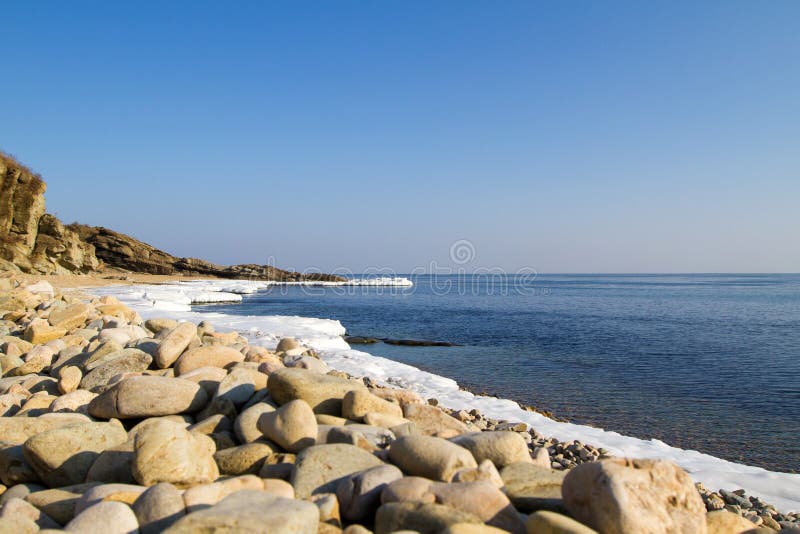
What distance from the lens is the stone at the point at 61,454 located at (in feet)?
14.5

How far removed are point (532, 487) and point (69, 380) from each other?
5.98 metres

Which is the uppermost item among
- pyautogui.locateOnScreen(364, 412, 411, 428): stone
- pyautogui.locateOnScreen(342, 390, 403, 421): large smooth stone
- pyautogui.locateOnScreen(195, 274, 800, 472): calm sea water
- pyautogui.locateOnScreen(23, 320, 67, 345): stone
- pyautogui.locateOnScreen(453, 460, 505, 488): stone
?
pyautogui.locateOnScreen(23, 320, 67, 345): stone

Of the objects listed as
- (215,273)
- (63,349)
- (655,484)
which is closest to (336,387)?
(655,484)

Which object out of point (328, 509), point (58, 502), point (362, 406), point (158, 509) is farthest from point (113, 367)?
point (328, 509)

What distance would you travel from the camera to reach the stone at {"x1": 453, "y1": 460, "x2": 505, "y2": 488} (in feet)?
12.7

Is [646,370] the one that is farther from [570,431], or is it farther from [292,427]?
[292,427]

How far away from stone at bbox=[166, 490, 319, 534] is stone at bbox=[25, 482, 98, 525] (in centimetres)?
134

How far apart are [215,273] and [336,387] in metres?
95.1

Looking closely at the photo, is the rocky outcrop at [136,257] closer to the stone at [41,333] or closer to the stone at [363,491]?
the stone at [41,333]

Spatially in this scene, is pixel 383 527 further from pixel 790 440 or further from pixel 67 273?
pixel 67 273

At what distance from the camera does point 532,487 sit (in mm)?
3975

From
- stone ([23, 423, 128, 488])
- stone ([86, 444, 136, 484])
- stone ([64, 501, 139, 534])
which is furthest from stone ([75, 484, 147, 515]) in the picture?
stone ([23, 423, 128, 488])

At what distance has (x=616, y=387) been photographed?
44.1 ft

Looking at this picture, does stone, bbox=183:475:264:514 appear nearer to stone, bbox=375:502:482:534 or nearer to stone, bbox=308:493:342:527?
stone, bbox=308:493:342:527
